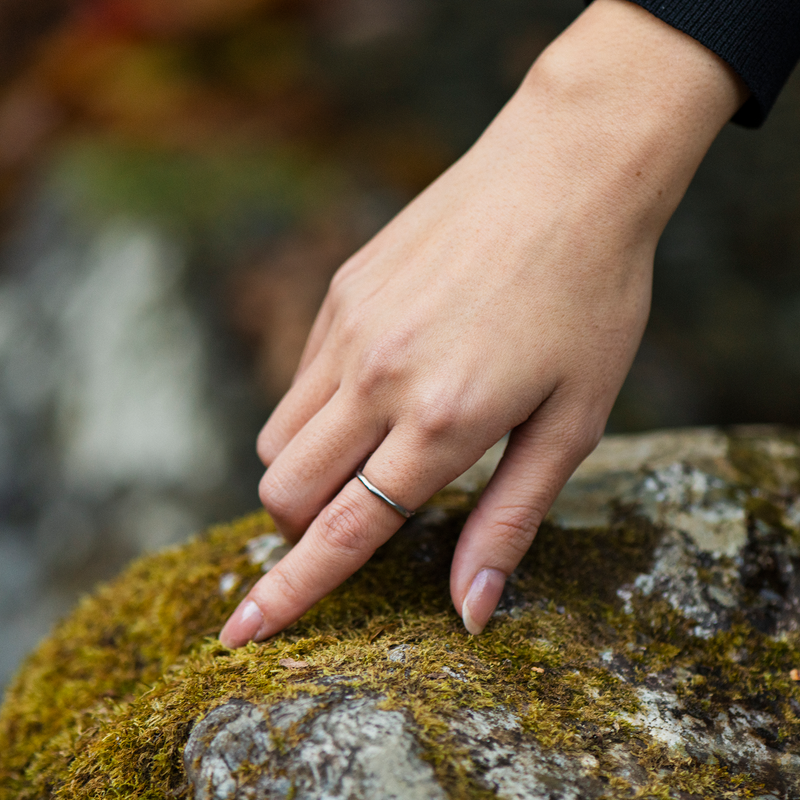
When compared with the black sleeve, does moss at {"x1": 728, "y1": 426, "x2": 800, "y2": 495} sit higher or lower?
lower

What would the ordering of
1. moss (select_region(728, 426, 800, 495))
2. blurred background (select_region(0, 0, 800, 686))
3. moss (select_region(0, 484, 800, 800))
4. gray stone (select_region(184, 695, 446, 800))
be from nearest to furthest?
1. gray stone (select_region(184, 695, 446, 800))
2. moss (select_region(0, 484, 800, 800))
3. moss (select_region(728, 426, 800, 495))
4. blurred background (select_region(0, 0, 800, 686))

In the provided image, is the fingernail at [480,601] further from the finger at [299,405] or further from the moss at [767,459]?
the moss at [767,459]

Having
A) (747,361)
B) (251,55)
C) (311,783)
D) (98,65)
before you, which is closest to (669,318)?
(747,361)

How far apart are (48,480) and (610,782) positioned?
5.14m

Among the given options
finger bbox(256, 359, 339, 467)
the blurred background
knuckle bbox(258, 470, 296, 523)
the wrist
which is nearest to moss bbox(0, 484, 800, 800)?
knuckle bbox(258, 470, 296, 523)

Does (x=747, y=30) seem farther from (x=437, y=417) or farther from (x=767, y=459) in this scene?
(x=767, y=459)

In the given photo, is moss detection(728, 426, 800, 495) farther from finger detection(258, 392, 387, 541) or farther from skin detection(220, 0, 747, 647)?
finger detection(258, 392, 387, 541)

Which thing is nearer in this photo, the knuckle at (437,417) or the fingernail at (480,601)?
the knuckle at (437,417)

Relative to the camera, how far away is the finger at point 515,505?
1408mm

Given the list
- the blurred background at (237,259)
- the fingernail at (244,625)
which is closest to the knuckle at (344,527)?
the fingernail at (244,625)

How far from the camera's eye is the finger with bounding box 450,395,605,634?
1408mm

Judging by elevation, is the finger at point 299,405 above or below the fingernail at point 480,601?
above

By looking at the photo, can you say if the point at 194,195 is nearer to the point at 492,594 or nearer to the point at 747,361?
the point at 747,361

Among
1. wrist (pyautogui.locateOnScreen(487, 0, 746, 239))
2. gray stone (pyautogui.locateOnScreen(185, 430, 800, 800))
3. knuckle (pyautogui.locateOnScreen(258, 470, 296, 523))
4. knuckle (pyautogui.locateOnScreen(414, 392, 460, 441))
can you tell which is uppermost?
wrist (pyautogui.locateOnScreen(487, 0, 746, 239))
